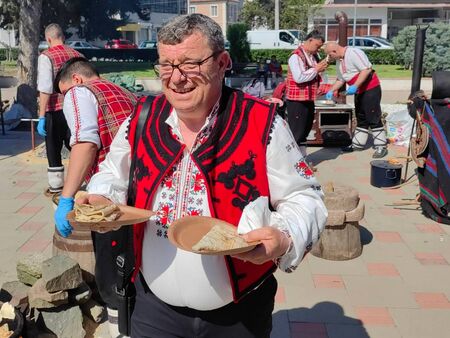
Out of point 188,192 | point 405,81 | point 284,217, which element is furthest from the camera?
point 405,81

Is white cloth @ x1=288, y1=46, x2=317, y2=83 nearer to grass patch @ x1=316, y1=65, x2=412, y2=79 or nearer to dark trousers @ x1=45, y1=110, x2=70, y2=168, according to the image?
dark trousers @ x1=45, y1=110, x2=70, y2=168

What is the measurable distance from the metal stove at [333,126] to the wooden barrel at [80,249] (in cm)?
570

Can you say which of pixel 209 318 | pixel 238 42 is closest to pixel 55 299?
pixel 209 318

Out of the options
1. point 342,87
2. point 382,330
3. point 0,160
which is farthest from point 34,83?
point 382,330

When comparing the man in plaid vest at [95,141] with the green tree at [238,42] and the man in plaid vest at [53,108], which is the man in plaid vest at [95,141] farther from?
the green tree at [238,42]

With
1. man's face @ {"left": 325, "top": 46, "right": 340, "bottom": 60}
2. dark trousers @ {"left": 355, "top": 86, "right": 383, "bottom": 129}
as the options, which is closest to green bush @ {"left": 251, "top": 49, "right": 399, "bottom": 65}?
dark trousers @ {"left": 355, "top": 86, "right": 383, "bottom": 129}

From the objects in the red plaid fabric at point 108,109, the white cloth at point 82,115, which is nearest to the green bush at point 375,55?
the red plaid fabric at point 108,109

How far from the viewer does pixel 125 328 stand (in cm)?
220

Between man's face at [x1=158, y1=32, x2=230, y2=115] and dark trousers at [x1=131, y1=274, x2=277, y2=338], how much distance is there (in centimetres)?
68

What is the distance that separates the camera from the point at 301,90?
22.5 feet

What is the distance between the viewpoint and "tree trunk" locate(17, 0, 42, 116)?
1070 centimetres

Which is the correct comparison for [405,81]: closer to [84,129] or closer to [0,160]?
[0,160]

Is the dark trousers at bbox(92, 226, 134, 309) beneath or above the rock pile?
above

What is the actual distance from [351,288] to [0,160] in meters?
5.91
